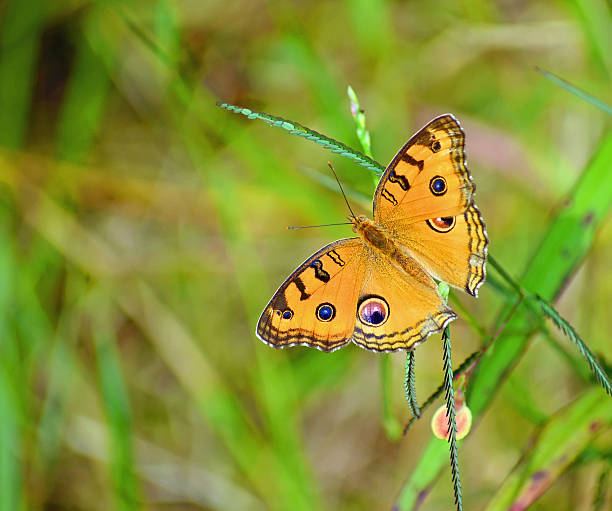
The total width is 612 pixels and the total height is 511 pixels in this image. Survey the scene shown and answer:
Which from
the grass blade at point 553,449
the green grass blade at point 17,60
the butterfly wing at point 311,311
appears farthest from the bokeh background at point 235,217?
the grass blade at point 553,449

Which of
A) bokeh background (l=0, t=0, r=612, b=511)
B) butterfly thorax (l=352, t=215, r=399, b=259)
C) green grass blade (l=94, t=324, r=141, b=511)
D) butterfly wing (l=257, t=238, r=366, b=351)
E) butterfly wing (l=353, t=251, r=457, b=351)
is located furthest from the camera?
bokeh background (l=0, t=0, r=612, b=511)

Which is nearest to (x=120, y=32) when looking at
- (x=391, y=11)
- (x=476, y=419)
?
(x=391, y=11)

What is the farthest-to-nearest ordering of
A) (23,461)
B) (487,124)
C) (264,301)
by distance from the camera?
(487,124) < (264,301) < (23,461)

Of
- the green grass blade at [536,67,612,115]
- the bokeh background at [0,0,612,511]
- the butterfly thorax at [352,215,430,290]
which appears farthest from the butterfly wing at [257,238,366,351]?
the bokeh background at [0,0,612,511]

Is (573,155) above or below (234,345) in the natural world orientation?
above

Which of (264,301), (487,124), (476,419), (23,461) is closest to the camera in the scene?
(476,419)

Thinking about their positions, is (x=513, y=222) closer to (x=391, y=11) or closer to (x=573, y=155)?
(x=573, y=155)

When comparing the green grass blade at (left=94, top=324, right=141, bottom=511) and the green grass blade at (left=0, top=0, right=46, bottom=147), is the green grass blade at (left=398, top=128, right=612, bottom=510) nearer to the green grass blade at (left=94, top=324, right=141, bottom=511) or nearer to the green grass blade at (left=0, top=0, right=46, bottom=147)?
the green grass blade at (left=94, top=324, right=141, bottom=511)
